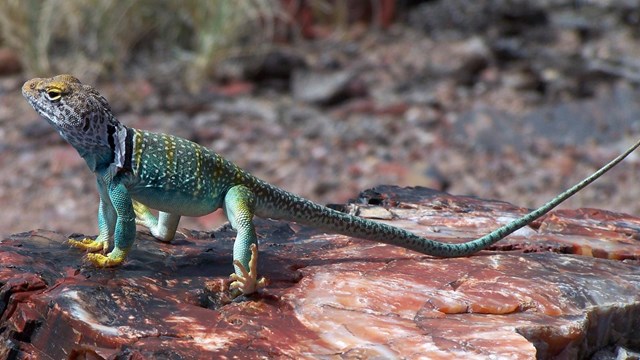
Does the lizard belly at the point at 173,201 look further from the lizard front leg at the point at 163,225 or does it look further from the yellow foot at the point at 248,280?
the yellow foot at the point at 248,280

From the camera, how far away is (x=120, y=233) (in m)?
3.70

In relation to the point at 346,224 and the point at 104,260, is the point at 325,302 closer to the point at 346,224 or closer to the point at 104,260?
the point at 346,224

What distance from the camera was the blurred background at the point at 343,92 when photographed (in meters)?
8.72

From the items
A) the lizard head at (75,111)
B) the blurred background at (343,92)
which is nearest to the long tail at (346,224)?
the lizard head at (75,111)

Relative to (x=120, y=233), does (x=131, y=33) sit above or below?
above

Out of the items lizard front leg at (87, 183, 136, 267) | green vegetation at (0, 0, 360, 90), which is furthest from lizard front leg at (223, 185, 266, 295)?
green vegetation at (0, 0, 360, 90)

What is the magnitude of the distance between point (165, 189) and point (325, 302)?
839 mm

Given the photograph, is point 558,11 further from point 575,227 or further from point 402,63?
point 575,227

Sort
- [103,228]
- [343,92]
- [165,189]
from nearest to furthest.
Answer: [165,189] → [103,228] → [343,92]

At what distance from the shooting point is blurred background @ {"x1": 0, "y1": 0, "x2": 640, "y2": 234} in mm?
8719

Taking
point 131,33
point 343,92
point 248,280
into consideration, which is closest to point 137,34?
point 131,33

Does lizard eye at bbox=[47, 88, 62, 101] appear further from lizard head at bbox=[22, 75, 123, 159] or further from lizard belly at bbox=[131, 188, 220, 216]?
lizard belly at bbox=[131, 188, 220, 216]

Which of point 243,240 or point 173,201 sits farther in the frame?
point 173,201

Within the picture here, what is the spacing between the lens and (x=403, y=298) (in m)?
3.62
